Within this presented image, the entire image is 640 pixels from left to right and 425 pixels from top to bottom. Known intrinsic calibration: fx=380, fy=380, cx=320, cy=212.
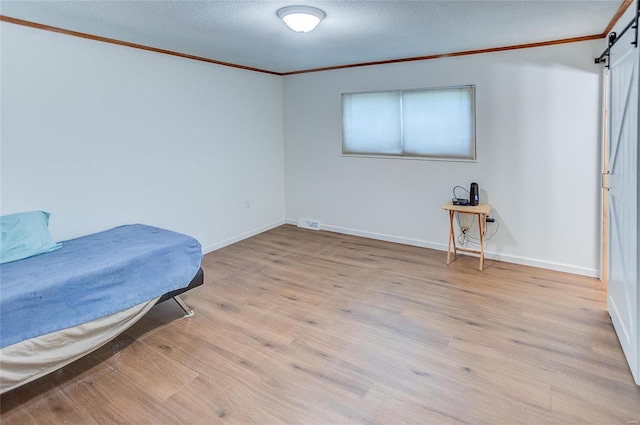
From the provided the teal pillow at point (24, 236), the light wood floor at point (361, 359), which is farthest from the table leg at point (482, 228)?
the teal pillow at point (24, 236)

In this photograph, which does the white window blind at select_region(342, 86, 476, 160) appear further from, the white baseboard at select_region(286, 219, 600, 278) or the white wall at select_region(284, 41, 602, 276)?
the white baseboard at select_region(286, 219, 600, 278)

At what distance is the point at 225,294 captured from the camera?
136 inches

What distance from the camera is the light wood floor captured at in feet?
6.55

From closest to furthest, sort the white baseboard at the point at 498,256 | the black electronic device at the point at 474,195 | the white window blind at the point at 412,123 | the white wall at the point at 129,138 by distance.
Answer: the white wall at the point at 129,138 → the white baseboard at the point at 498,256 → the black electronic device at the point at 474,195 → the white window blind at the point at 412,123

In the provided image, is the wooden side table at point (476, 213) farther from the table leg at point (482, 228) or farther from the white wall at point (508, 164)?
the white wall at point (508, 164)

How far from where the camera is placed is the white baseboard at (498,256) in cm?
377

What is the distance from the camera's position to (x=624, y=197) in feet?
7.61

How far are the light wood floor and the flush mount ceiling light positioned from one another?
7.19 feet

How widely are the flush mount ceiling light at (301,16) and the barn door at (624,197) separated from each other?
192 centimetres

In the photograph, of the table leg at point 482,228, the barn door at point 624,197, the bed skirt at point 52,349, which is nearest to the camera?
the bed skirt at point 52,349

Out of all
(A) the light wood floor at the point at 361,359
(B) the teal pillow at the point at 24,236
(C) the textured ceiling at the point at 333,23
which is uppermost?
(C) the textured ceiling at the point at 333,23

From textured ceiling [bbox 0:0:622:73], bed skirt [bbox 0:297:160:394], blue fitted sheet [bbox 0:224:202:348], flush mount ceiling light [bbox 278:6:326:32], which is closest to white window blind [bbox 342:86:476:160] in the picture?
textured ceiling [bbox 0:0:622:73]

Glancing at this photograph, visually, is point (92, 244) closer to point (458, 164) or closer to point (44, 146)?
point (44, 146)

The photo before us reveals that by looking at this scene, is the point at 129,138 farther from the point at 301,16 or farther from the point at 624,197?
the point at 624,197
